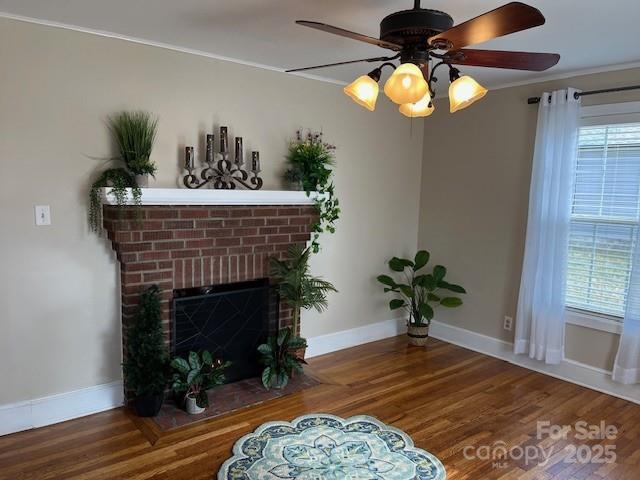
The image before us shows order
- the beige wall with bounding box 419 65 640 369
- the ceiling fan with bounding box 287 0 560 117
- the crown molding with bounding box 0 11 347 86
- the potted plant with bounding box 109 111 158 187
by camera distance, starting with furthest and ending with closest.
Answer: the beige wall with bounding box 419 65 640 369
the potted plant with bounding box 109 111 158 187
the crown molding with bounding box 0 11 347 86
the ceiling fan with bounding box 287 0 560 117

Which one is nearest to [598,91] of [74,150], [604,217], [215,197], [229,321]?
[604,217]

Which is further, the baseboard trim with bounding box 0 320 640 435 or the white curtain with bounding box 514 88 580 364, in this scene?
the white curtain with bounding box 514 88 580 364

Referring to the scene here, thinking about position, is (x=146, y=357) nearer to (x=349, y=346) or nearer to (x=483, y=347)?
(x=349, y=346)

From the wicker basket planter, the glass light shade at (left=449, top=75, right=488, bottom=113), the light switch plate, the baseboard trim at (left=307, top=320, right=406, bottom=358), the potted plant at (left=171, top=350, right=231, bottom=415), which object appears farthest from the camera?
the wicker basket planter

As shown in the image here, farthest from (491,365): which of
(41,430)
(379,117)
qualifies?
(41,430)

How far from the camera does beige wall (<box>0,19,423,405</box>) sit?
8.72 ft

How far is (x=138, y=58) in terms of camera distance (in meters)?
2.98

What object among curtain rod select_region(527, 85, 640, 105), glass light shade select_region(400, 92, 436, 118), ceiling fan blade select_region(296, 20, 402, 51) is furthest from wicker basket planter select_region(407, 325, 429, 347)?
ceiling fan blade select_region(296, 20, 402, 51)

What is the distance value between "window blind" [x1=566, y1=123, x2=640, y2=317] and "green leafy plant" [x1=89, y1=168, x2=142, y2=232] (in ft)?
10.4

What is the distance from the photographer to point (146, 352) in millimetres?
2885

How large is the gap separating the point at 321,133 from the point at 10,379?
2789mm

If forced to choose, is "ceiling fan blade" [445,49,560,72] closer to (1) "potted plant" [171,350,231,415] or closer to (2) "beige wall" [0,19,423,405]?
(2) "beige wall" [0,19,423,405]

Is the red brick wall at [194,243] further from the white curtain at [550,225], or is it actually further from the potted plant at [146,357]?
the white curtain at [550,225]

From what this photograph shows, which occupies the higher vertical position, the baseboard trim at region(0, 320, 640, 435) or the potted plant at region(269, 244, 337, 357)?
the potted plant at region(269, 244, 337, 357)
